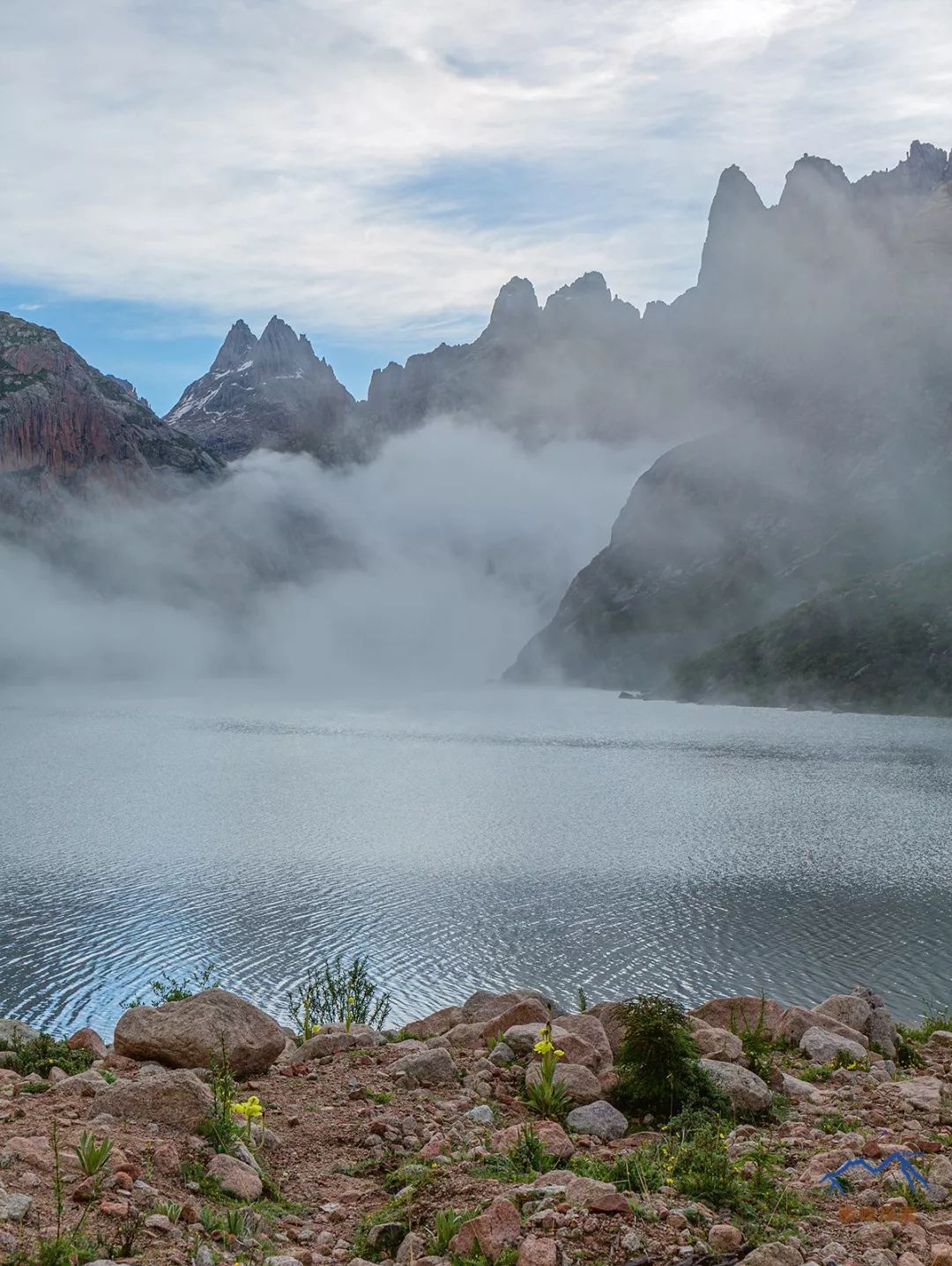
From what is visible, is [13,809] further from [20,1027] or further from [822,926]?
[20,1027]

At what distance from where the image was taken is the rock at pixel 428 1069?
47.3 ft

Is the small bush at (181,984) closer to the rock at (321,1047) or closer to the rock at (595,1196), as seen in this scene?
the rock at (321,1047)

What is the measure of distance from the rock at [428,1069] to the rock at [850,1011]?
839 centimetres

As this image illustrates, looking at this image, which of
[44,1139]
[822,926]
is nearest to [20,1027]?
[44,1139]

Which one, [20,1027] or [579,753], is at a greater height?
[20,1027]

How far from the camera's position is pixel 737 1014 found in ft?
64.0

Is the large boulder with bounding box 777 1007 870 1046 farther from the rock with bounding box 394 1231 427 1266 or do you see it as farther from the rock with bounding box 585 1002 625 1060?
the rock with bounding box 394 1231 427 1266

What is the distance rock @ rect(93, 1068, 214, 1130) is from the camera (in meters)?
11.3

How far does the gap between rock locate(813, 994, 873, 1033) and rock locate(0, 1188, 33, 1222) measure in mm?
14977

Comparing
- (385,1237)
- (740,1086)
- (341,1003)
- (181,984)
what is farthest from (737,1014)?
(181,984)

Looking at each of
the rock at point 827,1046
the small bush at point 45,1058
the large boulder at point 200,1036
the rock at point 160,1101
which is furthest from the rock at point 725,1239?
Answer: the small bush at point 45,1058

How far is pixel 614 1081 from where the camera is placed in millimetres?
13961

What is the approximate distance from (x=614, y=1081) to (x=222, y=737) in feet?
508

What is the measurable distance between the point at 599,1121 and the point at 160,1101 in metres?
5.19
